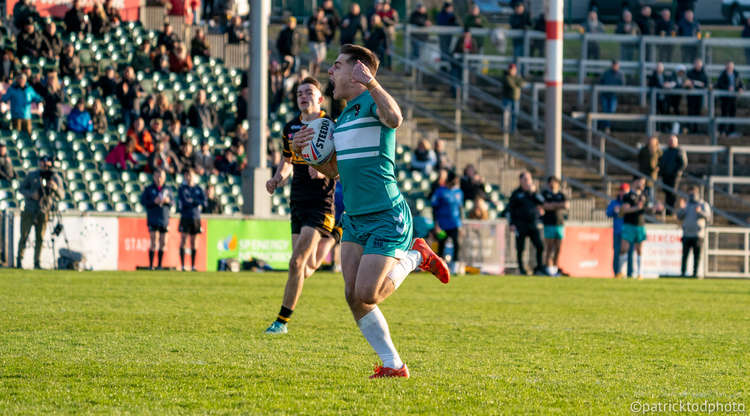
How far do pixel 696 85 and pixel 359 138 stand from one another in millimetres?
27056

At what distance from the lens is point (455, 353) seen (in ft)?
31.2

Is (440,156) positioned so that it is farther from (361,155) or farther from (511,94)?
(361,155)

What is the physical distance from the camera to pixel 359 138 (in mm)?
7617

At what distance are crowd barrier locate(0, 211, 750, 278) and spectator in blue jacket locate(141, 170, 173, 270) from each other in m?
0.50

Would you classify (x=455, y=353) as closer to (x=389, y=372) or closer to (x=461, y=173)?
(x=389, y=372)

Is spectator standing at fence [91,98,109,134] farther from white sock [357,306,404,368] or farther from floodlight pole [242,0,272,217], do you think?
white sock [357,306,404,368]

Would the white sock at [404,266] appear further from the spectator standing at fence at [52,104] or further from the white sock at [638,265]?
the spectator standing at fence at [52,104]

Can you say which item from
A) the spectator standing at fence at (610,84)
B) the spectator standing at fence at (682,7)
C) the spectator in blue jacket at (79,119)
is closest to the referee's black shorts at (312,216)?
the spectator in blue jacket at (79,119)

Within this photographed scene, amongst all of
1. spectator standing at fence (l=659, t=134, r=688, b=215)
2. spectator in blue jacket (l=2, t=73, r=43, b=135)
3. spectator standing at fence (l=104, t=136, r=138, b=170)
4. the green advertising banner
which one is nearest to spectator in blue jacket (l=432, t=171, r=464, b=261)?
the green advertising banner

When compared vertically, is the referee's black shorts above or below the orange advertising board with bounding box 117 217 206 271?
above

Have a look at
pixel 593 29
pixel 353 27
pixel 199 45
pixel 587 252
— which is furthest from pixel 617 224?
pixel 593 29

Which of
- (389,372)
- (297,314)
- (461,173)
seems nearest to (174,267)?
(461,173)

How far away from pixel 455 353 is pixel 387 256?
2193mm

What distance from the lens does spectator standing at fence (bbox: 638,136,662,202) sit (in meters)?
28.7
